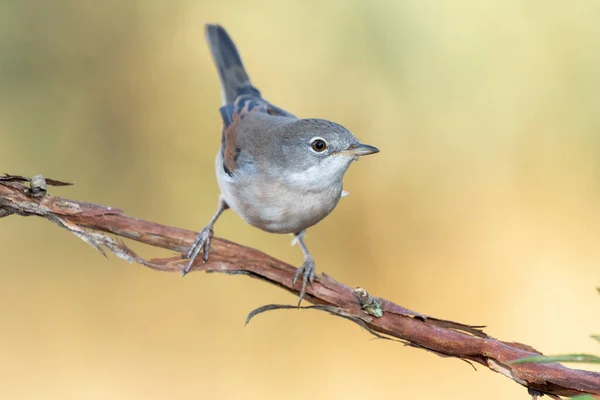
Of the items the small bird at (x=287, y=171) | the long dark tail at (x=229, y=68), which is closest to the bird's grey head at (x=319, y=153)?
the small bird at (x=287, y=171)

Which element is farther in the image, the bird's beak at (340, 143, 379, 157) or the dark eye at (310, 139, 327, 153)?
the dark eye at (310, 139, 327, 153)

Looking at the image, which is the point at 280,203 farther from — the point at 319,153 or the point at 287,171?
the point at 319,153

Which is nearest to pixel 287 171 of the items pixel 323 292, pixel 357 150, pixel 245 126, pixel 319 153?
pixel 319 153

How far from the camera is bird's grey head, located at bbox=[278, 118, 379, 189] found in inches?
136

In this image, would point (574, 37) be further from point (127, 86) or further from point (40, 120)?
point (40, 120)

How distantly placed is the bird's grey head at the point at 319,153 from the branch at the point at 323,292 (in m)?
1.27

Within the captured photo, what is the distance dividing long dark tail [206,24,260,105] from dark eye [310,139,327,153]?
131cm

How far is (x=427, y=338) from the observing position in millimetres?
1814

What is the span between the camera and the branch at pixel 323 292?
1.69 meters

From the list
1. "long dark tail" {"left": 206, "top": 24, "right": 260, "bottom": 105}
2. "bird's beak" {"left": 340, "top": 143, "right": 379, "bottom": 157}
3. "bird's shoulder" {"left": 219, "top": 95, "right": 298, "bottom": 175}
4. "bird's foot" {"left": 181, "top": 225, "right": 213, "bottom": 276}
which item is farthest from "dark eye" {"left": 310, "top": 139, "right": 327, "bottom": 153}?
"bird's foot" {"left": 181, "top": 225, "right": 213, "bottom": 276}

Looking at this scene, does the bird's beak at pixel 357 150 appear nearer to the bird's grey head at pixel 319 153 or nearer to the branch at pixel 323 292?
the bird's grey head at pixel 319 153

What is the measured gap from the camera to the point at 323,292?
7.20 feet

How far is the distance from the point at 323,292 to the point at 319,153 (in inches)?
56.3

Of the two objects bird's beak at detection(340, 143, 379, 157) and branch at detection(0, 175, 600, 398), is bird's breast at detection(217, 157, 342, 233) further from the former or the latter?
branch at detection(0, 175, 600, 398)
